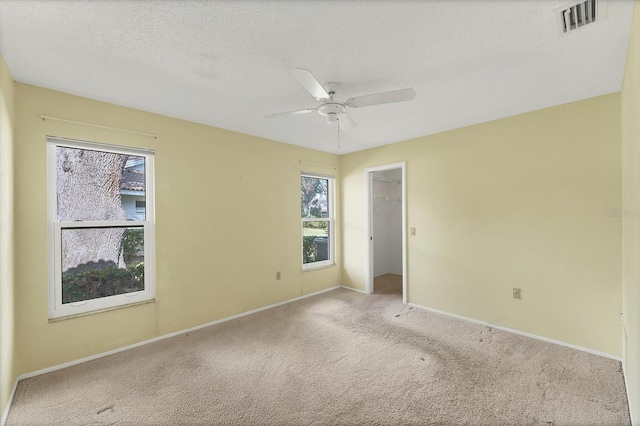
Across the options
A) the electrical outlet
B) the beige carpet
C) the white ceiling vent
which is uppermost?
the white ceiling vent

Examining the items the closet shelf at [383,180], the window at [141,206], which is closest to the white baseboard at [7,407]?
the window at [141,206]

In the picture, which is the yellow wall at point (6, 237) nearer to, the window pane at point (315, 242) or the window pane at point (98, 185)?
the window pane at point (98, 185)

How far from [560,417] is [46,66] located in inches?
171

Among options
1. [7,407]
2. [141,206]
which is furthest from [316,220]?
[7,407]

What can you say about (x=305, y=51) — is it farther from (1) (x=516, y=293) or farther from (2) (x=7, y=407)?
(1) (x=516, y=293)

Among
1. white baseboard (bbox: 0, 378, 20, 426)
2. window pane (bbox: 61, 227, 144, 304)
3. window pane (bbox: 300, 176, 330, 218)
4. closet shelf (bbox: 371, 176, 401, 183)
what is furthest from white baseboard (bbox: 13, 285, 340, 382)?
closet shelf (bbox: 371, 176, 401, 183)

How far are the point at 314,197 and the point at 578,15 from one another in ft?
12.2

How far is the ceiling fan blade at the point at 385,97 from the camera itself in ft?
6.37

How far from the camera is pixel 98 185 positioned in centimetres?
279

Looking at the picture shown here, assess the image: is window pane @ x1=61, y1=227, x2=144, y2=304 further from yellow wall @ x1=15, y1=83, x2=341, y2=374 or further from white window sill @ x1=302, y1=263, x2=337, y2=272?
white window sill @ x1=302, y1=263, x2=337, y2=272

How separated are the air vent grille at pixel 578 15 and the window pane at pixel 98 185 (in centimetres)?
360

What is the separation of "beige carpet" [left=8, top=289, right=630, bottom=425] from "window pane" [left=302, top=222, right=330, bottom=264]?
5.31ft

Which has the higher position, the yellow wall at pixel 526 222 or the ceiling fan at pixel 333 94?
the ceiling fan at pixel 333 94

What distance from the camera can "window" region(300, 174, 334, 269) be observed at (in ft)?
15.4
